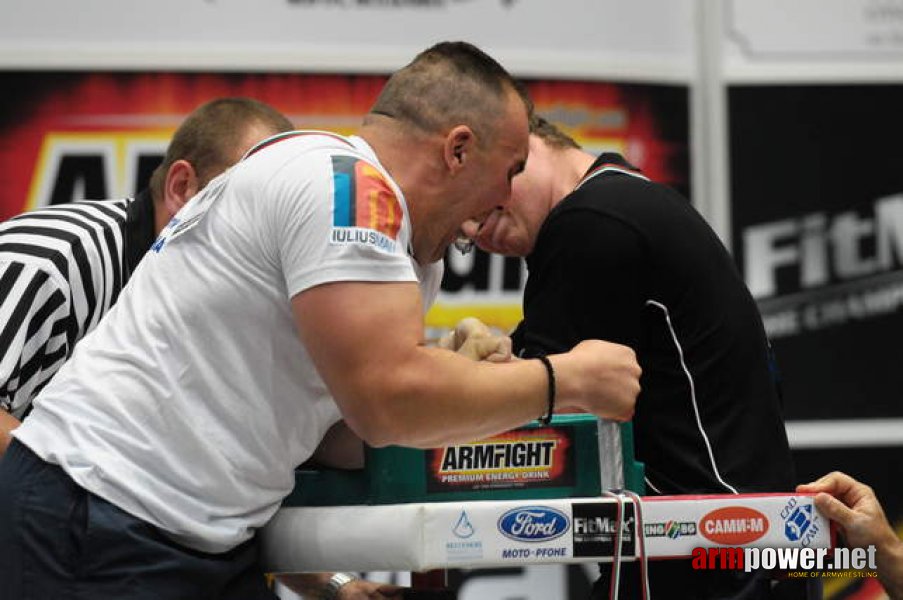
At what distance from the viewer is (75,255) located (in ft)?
8.68

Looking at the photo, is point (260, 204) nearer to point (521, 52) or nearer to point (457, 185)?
point (457, 185)

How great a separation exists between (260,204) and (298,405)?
31 centimetres

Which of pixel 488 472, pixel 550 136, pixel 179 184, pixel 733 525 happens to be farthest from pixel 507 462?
pixel 179 184

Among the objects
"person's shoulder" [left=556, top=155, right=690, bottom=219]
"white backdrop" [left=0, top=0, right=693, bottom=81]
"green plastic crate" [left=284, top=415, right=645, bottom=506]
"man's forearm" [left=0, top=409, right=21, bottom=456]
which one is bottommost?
"green plastic crate" [left=284, top=415, right=645, bottom=506]

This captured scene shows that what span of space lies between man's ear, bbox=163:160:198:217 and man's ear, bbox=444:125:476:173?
103 cm

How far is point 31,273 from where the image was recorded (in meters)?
2.57

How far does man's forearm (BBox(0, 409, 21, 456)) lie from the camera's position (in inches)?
93.7

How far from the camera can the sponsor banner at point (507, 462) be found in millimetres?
2102

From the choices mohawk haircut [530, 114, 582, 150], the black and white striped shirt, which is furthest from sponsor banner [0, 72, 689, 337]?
mohawk haircut [530, 114, 582, 150]

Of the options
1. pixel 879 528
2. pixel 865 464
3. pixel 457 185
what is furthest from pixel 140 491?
pixel 865 464

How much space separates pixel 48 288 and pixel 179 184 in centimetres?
46

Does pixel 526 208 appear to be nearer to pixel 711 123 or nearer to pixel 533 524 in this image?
pixel 533 524

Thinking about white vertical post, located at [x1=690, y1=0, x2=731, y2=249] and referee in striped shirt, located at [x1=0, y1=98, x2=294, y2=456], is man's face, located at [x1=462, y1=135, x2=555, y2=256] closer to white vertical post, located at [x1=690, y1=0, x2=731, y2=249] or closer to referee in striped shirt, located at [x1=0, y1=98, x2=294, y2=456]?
referee in striped shirt, located at [x1=0, y1=98, x2=294, y2=456]

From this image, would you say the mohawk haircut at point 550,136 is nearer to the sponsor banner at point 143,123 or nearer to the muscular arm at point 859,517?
the muscular arm at point 859,517
